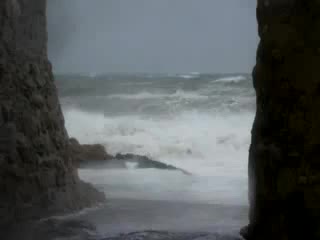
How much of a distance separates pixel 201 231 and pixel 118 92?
16338 mm

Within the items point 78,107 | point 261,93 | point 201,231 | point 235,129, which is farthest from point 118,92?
point 261,93

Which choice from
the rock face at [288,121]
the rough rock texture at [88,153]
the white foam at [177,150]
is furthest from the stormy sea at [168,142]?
the rock face at [288,121]

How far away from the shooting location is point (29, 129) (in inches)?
289

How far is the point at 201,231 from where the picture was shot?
21.4 feet

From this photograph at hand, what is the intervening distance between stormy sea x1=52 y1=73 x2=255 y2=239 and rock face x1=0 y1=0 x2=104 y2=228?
1.43 feet

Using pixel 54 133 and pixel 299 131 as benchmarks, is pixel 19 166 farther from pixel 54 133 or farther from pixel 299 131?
pixel 299 131

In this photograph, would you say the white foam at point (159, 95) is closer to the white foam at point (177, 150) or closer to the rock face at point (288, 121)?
the white foam at point (177, 150)

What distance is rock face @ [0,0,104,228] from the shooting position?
7117mm

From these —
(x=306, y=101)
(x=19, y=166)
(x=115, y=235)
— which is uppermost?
(x=306, y=101)

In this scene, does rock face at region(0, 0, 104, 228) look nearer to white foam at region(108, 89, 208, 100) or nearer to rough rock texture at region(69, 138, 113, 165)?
rough rock texture at region(69, 138, 113, 165)

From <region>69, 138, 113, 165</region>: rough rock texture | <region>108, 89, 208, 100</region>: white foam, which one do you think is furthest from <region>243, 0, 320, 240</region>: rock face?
<region>108, 89, 208, 100</region>: white foam

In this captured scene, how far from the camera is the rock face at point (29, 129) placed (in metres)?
7.12

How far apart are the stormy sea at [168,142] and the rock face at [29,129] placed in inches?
17.2

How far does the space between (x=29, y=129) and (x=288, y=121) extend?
3509mm
